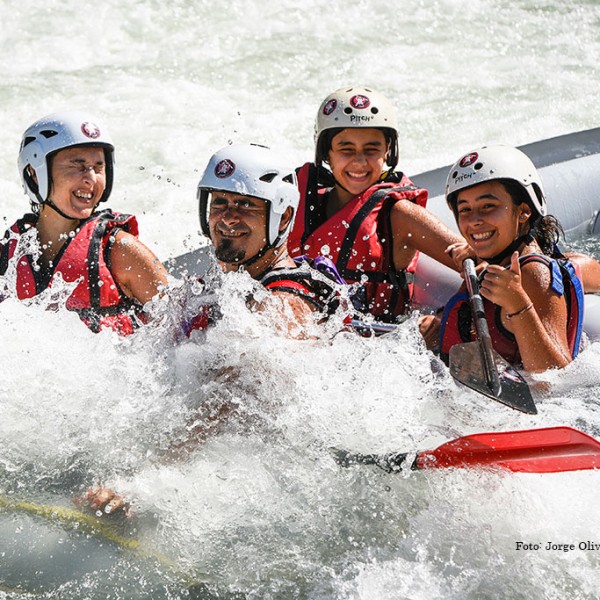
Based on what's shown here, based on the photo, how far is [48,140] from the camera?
11.8 feet

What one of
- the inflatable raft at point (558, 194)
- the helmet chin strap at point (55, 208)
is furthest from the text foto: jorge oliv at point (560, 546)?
the helmet chin strap at point (55, 208)

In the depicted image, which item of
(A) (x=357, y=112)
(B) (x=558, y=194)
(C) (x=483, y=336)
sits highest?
(A) (x=357, y=112)

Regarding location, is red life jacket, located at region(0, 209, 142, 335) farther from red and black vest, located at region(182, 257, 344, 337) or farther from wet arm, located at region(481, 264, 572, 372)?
wet arm, located at region(481, 264, 572, 372)

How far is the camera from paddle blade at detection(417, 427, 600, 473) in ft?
9.48

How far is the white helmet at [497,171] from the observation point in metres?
3.31

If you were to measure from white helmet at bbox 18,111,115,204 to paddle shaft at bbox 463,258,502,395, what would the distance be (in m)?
1.51

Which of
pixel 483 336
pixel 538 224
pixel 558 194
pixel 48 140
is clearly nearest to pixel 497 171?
pixel 538 224

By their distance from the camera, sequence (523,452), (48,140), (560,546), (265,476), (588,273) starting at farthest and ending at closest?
(588,273) < (48,140) < (265,476) < (523,452) < (560,546)

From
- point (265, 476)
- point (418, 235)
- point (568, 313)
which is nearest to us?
point (265, 476)

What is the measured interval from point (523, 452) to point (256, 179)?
3.89 feet

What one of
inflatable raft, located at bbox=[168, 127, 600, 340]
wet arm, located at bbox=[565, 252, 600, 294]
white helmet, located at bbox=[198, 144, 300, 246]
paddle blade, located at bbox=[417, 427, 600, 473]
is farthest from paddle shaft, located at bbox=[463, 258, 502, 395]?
inflatable raft, located at bbox=[168, 127, 600, 340]

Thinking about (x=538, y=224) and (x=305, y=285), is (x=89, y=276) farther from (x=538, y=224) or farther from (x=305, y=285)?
(x=538, y=224)

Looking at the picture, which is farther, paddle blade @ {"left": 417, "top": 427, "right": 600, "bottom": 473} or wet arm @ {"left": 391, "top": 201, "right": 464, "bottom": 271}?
wet arm @ {"left": 391, "top": 201, "right": 464, "bottom": 271}

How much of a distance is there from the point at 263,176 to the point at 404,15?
23.4 feet
